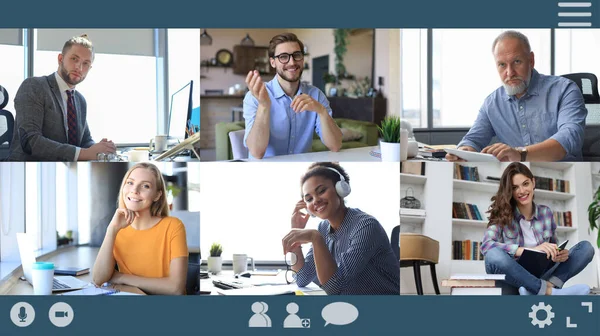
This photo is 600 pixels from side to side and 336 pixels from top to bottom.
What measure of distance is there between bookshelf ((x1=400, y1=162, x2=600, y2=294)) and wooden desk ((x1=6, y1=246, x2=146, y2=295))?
146 cm

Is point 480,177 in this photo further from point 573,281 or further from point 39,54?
point 39,54

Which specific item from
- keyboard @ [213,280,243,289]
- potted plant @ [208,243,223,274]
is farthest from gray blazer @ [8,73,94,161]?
keyboard @ [213,280,243,289]

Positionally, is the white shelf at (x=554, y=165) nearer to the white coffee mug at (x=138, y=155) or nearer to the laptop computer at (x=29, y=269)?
the white coffee mug at (x=138, y=155)

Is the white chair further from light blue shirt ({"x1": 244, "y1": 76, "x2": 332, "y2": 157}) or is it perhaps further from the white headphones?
the white headphones

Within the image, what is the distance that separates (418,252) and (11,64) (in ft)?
7.26

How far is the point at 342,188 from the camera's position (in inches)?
127

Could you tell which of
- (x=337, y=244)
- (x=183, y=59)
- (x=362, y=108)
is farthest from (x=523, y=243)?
(x=362, y=108)

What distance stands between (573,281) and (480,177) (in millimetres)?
700

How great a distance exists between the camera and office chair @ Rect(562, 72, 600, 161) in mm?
3344

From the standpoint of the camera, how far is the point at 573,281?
3281 mm

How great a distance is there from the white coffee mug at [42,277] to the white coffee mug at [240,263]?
2.95ft
